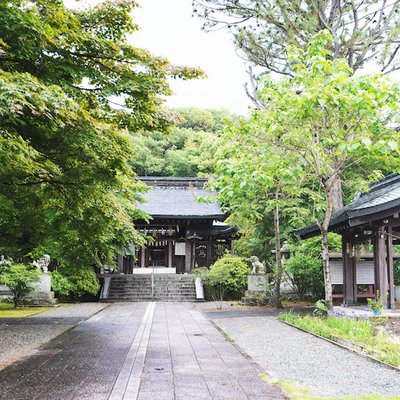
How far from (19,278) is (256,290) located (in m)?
9.13

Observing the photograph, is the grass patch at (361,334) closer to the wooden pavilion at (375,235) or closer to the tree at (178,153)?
the wooden pavilion at (375,235)

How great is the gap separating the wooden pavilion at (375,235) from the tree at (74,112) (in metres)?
6.84

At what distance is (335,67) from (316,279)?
10136 mm

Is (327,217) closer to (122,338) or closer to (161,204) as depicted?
(122,338)

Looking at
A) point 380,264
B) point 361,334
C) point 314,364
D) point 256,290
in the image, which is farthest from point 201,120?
point 314,364

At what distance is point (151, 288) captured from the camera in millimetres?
21875

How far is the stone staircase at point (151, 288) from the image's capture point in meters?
20.6

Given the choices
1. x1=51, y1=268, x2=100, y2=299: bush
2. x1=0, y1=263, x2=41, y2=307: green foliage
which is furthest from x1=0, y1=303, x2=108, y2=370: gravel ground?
x1=51, y1=268, x2=100, y2=299: bush

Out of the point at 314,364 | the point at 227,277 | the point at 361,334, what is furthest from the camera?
the point at 227,277

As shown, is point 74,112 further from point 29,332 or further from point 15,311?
point 15,311

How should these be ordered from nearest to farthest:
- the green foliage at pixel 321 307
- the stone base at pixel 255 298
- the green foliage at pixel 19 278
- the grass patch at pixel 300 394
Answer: the grass patch at pixel 300 394
the green foliage at pixel 321 307
the green foliage at pixel 19 278
the stone base at pixel 255 298

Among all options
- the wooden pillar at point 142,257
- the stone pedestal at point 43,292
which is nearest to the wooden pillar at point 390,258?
the stone pedestal at point 43,292

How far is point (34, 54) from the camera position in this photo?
6523 mm

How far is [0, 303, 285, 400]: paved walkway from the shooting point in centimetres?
482
